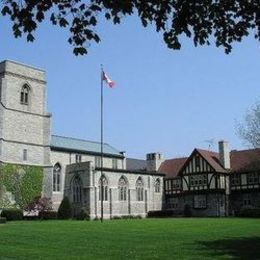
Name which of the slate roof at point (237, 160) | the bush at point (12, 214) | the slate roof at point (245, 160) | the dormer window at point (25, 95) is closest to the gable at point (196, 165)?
the slate roof at point (237, 160)

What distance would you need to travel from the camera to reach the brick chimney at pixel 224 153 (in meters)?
63.2

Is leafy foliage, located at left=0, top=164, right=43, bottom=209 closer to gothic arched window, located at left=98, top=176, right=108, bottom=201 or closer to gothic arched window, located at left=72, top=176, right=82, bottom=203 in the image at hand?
gothic arched window, located at left=72, top=176, right=82, bottom=203

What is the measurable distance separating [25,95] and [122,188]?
15.6 m

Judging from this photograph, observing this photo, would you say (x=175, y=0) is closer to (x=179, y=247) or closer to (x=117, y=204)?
(x=179, y=247)

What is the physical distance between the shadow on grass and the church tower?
37.6 metres

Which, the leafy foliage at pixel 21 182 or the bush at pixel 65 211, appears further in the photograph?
the leafy foliage at pixel 21 182

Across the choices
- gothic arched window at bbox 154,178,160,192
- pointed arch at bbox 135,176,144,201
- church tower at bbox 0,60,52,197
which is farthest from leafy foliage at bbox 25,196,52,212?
gothic arched window at bbox 154,178,160,192

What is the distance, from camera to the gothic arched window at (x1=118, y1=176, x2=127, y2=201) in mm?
62878

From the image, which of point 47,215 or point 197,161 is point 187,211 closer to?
point 197,161

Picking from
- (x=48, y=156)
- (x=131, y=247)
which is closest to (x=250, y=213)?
(x=48, y=156)

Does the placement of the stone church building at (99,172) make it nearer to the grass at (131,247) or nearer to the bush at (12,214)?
the bush at (12,214)

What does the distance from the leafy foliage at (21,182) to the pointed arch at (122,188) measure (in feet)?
33.2

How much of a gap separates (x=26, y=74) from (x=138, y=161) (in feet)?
103

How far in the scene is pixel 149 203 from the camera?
6712 centimetres
